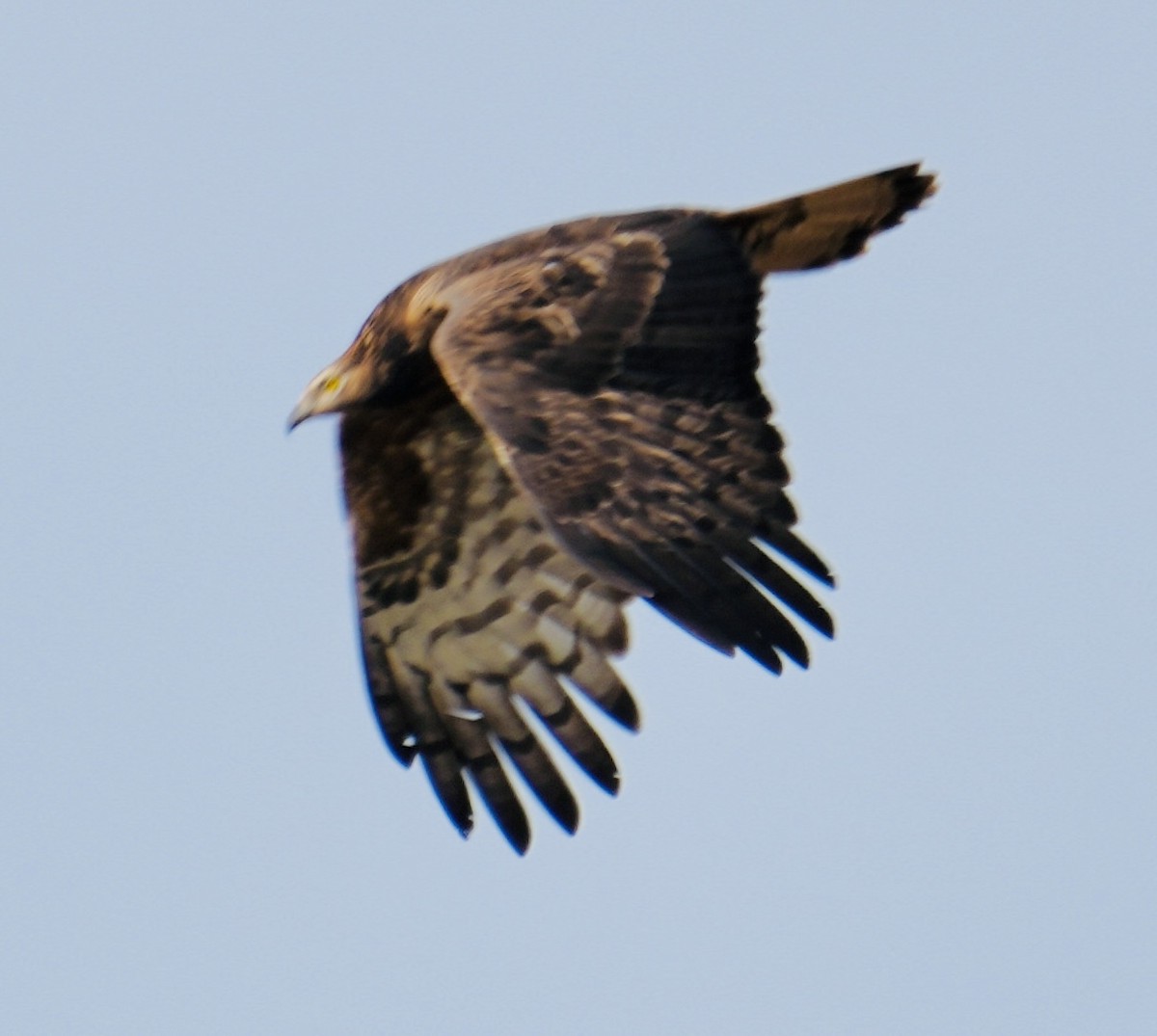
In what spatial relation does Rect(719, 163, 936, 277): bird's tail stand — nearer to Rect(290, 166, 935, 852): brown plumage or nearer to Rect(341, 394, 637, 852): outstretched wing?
Rect(290, 166, 935, 852): brown plumage

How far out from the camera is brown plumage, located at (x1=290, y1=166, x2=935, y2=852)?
8.61m

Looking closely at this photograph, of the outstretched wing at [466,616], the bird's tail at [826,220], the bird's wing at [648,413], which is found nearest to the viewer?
the bird's wing at [648,413]

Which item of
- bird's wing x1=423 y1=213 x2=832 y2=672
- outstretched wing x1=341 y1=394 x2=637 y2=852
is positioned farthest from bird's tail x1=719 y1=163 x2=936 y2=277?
outstretched wing x1=341 y1=394 x2=637 y2=852

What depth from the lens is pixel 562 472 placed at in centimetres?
848

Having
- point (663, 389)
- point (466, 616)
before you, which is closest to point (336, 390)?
point (466, 616)

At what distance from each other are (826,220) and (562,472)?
1.55 metres

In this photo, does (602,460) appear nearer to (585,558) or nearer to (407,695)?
(585,558)

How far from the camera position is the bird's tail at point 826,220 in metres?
9.55

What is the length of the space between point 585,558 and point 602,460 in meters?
0.36

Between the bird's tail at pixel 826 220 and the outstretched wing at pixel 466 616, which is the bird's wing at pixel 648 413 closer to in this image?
the bird's tail at pixel 826 220

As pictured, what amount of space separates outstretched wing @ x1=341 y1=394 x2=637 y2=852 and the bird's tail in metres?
1.12

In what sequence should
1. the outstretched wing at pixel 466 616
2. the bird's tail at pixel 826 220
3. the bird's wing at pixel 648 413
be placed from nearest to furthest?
the bird's wing at pixel 648 413
the bird's tail at pixel 826 220
the outstretched wing at pixel 466 616

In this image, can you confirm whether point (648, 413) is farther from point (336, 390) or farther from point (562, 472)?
point (336, 390)

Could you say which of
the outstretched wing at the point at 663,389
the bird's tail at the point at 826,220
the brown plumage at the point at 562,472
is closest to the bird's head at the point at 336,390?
the brown plumage at the point at 562,472
